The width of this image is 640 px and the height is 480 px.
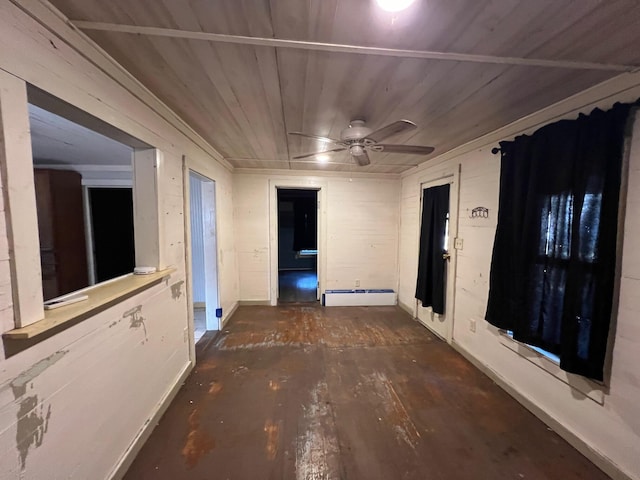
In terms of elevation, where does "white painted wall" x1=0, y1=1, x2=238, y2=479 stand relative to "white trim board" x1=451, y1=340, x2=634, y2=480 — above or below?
above

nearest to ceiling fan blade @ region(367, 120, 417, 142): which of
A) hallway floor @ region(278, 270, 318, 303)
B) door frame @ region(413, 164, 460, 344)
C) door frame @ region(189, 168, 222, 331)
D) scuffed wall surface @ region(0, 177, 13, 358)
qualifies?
door frame @ region(413, 164, 460, 344)

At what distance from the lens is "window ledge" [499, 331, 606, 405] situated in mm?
1530

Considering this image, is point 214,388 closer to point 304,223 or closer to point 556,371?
point 556,371

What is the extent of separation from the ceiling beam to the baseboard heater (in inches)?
138

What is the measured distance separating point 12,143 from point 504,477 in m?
2.76

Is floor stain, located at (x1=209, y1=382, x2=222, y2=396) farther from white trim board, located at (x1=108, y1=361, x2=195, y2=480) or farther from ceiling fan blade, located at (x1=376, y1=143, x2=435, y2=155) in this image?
ceiling fan blade, located at (x1=376, y1=143, x2=435, y2=155)

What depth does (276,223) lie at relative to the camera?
4180 mm

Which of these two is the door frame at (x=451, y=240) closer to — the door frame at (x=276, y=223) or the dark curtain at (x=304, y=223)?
the door frame at (x=276, y=223)

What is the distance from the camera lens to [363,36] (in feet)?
3.71

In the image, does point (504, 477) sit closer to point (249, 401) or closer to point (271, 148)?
point (249, 401)

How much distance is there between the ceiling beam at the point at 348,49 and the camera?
109 centimetres

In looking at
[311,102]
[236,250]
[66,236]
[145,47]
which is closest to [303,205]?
[236,250]

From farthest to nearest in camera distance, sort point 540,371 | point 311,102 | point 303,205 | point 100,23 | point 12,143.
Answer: point 303,205
point 540,371
point 311,102
point 100,23
point 12,143

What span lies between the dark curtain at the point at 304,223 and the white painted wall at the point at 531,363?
4.32 m
